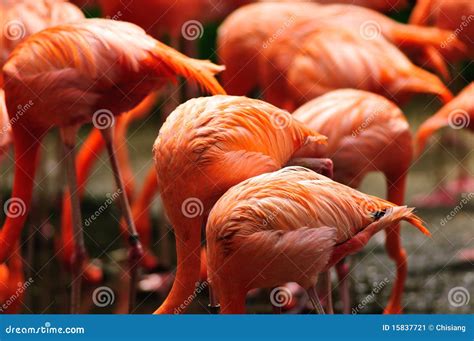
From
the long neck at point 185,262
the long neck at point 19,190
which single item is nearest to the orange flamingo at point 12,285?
the long neck at point 19,190

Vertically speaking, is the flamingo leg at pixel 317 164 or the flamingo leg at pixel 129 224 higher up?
the flamingo leg at pixel 317 164

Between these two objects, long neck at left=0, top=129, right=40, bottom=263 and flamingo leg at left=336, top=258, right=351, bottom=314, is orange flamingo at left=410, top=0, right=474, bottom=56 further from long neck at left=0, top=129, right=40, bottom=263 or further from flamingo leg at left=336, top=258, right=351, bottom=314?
long neck at left=0, top=129, right=40, bottom=263

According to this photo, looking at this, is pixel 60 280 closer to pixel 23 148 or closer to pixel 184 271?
pixel 23 148

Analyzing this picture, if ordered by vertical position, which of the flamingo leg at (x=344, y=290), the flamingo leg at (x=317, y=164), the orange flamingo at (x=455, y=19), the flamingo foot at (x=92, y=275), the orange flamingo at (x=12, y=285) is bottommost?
the flamingo foot at (x=92, y=275)

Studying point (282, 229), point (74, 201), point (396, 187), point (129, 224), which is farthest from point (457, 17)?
point (282, 229)

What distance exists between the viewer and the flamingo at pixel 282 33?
15.6 ft

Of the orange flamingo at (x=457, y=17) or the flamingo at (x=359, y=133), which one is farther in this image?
the orange flamingo at (x=457, y=17)

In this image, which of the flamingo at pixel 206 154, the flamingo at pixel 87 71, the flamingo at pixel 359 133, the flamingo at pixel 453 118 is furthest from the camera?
the flamingo at pixel 453 118

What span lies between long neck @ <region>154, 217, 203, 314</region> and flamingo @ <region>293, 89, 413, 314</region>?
588 millimetres

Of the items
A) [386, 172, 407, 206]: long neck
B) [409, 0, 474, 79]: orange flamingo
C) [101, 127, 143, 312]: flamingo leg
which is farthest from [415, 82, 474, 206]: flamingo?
[101, 127, 143, 312]: flamingo leg

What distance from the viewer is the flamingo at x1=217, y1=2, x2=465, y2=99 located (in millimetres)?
4754

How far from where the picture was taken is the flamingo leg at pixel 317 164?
3.43 m

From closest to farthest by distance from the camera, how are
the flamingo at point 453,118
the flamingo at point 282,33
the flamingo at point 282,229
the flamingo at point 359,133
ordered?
the flamingo at point 282,229 < the flamingo at point 359,133 < the flamingo at point 453,118 < the flamingo at point 282,33

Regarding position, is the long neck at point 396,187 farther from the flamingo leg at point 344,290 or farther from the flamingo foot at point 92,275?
the flamingo foot at point 92,275
